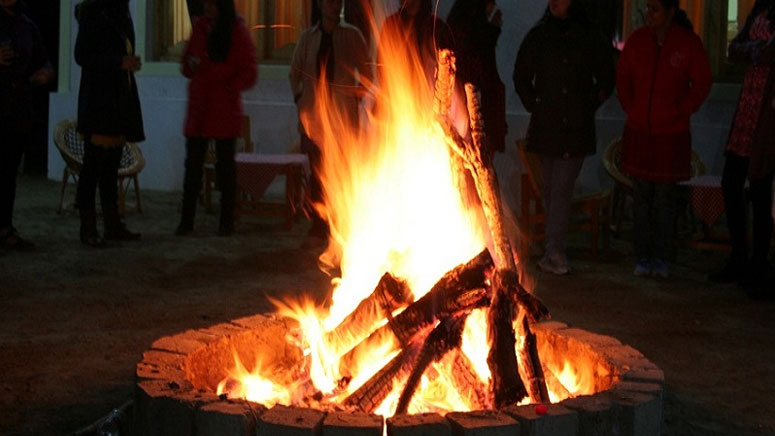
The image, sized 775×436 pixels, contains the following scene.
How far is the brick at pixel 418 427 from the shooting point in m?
3.51

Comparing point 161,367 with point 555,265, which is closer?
point 161,367

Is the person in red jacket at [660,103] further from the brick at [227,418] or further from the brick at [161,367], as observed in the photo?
the brick at [227,418]

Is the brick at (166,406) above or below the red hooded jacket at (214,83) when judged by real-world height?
below

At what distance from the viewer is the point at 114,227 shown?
10.3 metres

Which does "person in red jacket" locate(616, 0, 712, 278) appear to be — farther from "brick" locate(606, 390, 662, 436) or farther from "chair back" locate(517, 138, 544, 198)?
"brick" locate(606, 390, 662, 436)

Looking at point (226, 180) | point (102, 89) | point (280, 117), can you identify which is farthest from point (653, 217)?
point (280, 117)

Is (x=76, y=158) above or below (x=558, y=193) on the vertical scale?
below

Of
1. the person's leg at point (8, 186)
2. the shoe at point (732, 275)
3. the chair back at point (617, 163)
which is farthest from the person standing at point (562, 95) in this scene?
the person's leg at point (8, 186)

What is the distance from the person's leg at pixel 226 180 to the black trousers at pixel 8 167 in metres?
1.77

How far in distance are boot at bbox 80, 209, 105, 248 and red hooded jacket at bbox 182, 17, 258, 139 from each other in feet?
4.07

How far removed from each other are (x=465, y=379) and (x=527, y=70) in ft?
16.9

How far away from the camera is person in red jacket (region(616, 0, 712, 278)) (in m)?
8.54

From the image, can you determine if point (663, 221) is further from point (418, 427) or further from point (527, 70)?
point (418, 427)

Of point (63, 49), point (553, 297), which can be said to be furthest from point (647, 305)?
point (63, 49)
